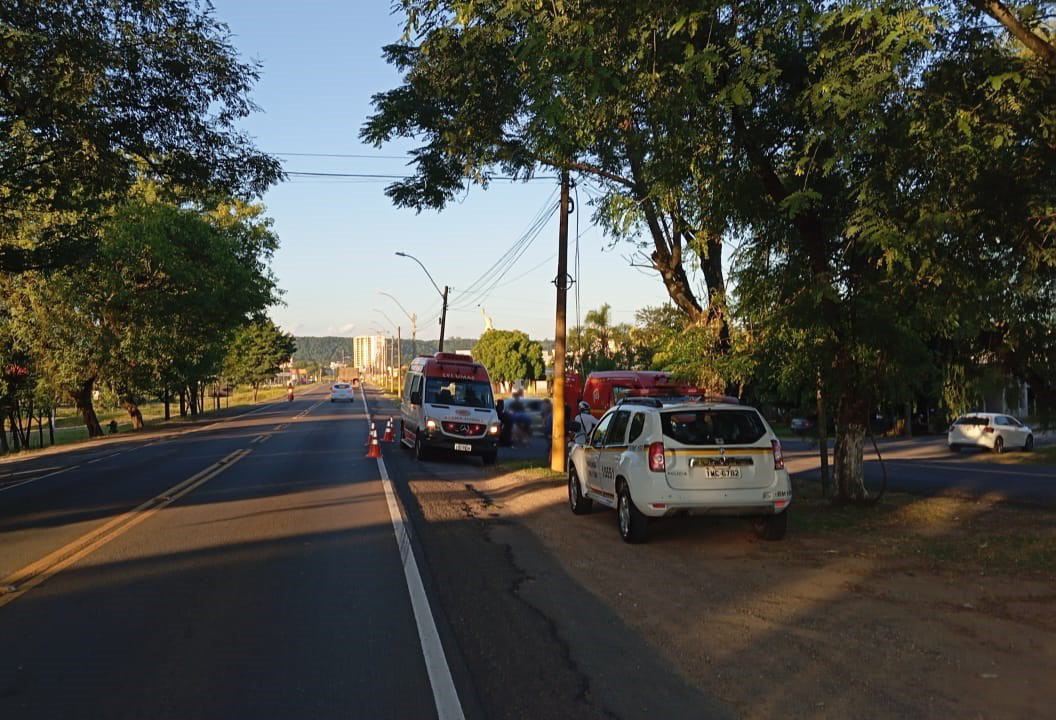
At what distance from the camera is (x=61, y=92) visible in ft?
47.2

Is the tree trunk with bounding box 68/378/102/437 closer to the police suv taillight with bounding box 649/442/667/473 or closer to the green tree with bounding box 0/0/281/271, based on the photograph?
the green tree with bounding box 0/0/281/271

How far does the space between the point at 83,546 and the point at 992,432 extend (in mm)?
29628

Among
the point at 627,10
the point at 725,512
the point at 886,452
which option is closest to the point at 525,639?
the point at 725,512

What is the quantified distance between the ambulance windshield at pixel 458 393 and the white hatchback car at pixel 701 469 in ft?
43.5

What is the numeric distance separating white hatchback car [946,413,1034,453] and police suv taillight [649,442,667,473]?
25.3 meters

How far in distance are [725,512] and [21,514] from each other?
10.3 meters

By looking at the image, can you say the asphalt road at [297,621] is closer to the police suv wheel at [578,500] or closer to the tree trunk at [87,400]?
the police suv wheel at [578,500]

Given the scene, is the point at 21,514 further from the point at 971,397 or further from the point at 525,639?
the point at 971,397

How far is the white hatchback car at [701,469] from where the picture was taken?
33.3 feet

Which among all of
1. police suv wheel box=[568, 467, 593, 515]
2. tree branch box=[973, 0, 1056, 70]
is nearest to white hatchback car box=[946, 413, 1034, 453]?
police suv wheel box=[568, 467, 593, 515]

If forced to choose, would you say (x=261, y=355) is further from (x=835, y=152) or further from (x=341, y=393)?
(x=835, y=152)

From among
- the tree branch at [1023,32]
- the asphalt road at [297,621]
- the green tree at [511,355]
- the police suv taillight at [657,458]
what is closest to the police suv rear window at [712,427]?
the police suv taillight at [657,458]

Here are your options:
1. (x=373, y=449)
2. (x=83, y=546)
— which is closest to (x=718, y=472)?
(x=83, y=546)

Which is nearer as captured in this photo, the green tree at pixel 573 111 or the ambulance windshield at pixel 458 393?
the green tree at pixel 573 111
